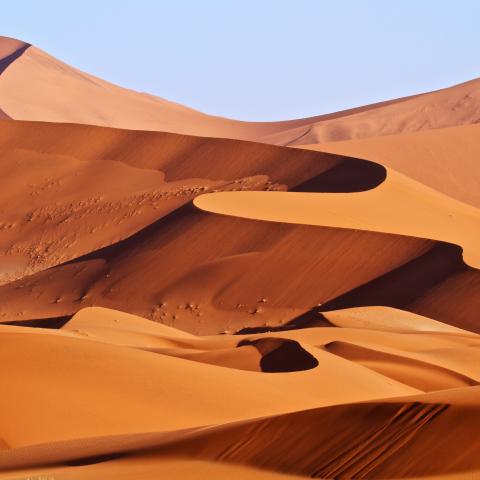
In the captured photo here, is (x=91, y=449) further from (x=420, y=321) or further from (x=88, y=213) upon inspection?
(x=88, y=213)

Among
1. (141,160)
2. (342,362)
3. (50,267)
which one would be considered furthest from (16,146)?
(342,362)

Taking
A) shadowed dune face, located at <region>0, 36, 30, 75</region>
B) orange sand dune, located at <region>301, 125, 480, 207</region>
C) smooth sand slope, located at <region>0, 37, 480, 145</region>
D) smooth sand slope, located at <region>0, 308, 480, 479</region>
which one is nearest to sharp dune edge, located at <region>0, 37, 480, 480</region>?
smooth sand slope, located at <region>0, 308, 480, 479</region>

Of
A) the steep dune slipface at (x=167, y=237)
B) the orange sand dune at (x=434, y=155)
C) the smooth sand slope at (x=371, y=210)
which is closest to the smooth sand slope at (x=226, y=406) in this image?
the steep dune slipface at (x=167, y=237)

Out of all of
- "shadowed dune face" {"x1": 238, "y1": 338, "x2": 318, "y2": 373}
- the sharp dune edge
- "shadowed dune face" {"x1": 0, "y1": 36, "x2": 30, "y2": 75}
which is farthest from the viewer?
"shadowed dune face" {"x1": 0, "y1": 36, "x2": 30, "y2": 75}

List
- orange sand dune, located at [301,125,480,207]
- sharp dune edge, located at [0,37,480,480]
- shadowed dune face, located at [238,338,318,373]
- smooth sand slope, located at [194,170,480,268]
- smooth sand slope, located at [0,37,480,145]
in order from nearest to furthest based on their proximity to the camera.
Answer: sharp dune edge, located at [0,37,480,480]
shadowed dune face, located at [238,338,318,373]
smooth sand slope, located at [194,170,480,268]
orange sand dune, located at [301,125,480,207]
smooth sand slope, located at [0,37,480,145]

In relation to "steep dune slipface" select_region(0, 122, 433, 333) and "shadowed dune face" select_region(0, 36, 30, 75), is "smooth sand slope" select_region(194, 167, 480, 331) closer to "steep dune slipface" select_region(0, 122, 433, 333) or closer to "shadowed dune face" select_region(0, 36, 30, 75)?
"steep dune slipface" select_region(0, 122, 433, 333)

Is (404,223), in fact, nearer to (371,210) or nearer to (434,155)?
(371,210)

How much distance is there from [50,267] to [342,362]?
22983 mm

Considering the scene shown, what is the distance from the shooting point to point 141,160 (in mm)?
48531

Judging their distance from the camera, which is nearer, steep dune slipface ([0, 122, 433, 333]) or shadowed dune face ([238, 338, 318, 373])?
shadowed dune face ([238, 338, 318, 373])

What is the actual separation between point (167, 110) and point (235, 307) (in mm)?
98305

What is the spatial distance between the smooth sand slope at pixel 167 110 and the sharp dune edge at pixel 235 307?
3831 centimetres

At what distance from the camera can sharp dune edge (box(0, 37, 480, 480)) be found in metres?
10.1

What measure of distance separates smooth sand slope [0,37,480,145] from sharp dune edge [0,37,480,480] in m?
38.3
